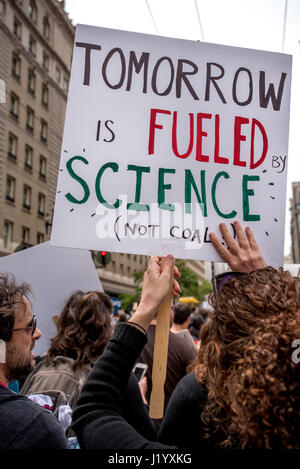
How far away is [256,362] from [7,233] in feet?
83.7

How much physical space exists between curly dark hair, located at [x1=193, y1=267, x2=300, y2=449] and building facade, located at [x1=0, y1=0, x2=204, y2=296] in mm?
23927

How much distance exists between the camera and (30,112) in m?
28.3

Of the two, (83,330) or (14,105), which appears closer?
(83,330)

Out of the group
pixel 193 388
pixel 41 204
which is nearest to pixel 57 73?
pixel 41 204

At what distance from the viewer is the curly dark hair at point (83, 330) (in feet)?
8.66

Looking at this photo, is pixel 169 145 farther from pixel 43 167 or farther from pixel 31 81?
pixel 31 81

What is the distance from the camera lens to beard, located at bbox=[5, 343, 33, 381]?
5.51 ft

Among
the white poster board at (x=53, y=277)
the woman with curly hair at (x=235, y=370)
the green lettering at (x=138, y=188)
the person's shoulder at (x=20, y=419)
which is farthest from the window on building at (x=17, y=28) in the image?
the woman with curly hair at (x=235, y=370)

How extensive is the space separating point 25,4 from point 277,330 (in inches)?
1265

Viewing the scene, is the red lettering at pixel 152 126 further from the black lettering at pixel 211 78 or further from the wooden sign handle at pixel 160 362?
the wooden sign handle at pixel 160 362

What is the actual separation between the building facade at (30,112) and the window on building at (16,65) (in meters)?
0.05

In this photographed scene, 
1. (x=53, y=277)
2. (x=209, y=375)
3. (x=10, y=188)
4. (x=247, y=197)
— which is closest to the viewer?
(x=209, y=375)

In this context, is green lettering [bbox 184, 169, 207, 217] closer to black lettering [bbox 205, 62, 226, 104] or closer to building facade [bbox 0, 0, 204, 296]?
black lettering [bbox 205, 62, 226, 104]

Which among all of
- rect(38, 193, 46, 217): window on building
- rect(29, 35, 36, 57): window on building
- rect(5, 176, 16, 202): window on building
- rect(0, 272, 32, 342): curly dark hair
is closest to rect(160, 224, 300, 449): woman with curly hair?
rect(0, 272, 32, 342): curly dark hair
